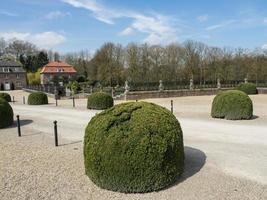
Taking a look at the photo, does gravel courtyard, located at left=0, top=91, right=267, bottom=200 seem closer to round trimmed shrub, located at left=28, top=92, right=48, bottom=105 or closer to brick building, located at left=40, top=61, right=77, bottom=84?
round trimmed shrub, located at left=28, top=92, right=48, bottom=105

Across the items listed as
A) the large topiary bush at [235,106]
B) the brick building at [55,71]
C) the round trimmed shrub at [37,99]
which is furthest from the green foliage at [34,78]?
the large topiary bush at [235,106]

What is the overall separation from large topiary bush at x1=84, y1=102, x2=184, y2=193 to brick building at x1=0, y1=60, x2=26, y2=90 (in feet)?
232

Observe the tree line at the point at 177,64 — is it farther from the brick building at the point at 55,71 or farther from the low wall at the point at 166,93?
the brick building at the point at 55,71

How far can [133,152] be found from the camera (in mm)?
5148

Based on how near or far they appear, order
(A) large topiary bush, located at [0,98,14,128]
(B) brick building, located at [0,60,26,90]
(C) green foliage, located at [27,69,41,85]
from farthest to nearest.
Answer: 1. (C) green foliage, located at [27,69,41,85]
2. (B) brick building, located at [0,60,26,90]
3. (A) large topiary bush, located at [0,98,14,128]

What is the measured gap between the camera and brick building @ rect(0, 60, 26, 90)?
70.8 metres

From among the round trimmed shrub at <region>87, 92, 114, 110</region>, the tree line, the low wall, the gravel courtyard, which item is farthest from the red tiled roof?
the gravel courtyard

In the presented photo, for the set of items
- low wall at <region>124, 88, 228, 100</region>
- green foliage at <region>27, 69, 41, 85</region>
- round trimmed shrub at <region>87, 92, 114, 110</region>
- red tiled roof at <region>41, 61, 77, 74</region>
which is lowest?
low wall at <region>124, 88, 228, 100</region>

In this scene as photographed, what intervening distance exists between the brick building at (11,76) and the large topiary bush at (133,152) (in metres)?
70.8

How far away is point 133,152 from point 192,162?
7.06 ft

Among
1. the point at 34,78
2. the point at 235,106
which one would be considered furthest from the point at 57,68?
the point at 235,106

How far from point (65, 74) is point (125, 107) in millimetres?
73471

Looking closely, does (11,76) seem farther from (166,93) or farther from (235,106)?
(235,106)

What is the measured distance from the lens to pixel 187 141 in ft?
30.3
